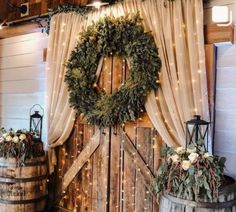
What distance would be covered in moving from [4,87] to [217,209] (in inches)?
142

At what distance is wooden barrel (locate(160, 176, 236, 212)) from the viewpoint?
90.9 inches

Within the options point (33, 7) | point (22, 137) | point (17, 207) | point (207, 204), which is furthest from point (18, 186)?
point (33, 7)

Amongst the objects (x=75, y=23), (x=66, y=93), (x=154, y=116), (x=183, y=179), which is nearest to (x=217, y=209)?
(x=183, y=179)

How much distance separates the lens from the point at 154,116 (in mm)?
3117

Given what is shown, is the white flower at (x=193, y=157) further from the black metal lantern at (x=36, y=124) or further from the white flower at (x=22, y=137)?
the black metal lantern at (x=36, y=124)

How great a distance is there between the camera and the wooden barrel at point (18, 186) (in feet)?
11.2

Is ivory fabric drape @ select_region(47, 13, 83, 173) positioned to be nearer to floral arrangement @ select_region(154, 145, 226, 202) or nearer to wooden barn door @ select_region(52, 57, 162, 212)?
wooden barn door @ select_region(52, 57, 162, 212)

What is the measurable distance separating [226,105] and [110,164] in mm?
1318

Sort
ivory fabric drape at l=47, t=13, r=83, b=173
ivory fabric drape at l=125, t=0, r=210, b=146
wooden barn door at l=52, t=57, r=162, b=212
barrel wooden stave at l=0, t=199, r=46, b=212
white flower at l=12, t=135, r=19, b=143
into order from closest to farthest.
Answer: ivory fabric drape at l=125, t=0, r=210, b=146 < wooden barn door at l=52, t=57, r=162, b=212 < barrel wooden stave at l=0, t=199, r=46, b=212 < white flower at l=12, t=135, r=19, b=143 < ivory fabric drape at l=47, t=13, r=83, b=173

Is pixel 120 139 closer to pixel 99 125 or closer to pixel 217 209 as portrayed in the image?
pixel 99 125

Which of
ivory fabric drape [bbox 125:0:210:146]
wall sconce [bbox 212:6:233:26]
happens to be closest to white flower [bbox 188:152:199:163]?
ivory fabric drape [bbox 125:0:210:146]

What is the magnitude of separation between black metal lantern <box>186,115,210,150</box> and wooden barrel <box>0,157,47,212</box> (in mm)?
1689

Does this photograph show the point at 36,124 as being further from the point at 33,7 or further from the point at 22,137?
the point at 33,7

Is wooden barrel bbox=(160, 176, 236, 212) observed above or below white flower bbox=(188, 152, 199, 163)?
below
